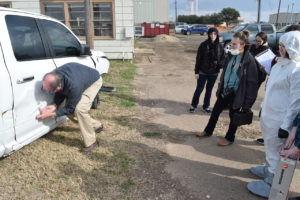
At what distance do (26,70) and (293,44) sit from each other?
285 cm

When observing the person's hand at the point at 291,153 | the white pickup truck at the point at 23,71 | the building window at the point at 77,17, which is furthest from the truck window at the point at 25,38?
the building window at the point at 77,17

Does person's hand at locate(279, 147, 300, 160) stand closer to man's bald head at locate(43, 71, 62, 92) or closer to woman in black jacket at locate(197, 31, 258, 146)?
woman in black jacket at locate(197, 31, 258, 146)

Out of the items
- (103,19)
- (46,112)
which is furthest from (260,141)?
(103,19)

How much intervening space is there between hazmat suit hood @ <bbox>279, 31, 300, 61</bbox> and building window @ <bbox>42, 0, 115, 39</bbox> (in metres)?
9.74

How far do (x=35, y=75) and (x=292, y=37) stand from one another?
2.83 meters

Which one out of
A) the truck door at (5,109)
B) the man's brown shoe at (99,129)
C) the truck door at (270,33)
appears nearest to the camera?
the truck door at (5,109)

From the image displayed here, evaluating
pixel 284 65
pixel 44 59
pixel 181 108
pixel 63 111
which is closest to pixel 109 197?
pixel 63 111

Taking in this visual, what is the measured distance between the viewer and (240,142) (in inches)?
163

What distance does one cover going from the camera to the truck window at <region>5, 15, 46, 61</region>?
2781 mm

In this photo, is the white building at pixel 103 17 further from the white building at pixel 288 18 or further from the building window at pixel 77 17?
the white building at pixel 288 18

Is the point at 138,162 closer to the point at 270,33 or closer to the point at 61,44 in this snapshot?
the point at 61,44

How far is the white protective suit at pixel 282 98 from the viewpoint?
7.50ft

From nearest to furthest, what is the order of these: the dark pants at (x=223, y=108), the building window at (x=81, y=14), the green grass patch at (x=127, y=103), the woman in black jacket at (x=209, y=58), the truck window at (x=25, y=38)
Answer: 1. the truck window at (x=25, y=38)
2. the dark pants at (x=223, y=108)
3. the woman in black jacket at (x=209, y=58)
4. the green grass patch at (x=127, y=103)
5. the building window at (x=81, y=14)

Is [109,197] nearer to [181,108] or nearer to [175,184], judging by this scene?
[175,184]
